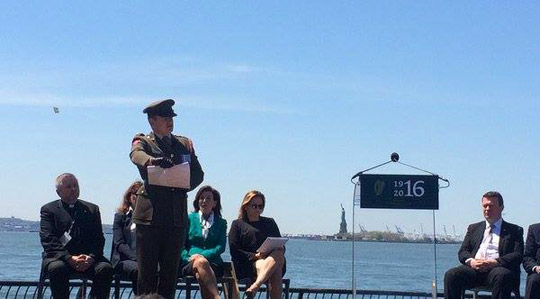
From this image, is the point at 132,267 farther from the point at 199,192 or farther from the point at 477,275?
the point at 477,275

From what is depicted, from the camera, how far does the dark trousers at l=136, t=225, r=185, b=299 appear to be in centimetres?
620

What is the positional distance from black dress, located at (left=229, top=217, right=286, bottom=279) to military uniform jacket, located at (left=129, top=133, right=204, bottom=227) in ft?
7.50

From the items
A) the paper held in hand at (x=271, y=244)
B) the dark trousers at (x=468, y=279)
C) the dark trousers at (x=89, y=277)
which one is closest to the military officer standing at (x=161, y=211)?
the dark trousers at (x=89, y=277)

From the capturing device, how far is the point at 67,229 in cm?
809

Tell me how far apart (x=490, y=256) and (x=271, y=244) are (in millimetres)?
2007

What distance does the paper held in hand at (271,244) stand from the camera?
8.34 m

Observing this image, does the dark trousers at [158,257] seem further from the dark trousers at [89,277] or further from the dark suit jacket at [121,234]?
the dark suit jacket at [121,234]

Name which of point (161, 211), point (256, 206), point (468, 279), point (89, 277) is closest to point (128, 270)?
point (89, 277)

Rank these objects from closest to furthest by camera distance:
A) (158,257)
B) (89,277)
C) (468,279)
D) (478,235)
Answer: (158,257) → (89,277) → (468,279) → (478,235)

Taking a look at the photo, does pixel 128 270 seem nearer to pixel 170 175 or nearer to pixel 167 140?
pixel 167 140

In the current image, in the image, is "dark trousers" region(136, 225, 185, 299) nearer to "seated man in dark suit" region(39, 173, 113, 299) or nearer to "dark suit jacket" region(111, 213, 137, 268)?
"seated man in dark suit" region(39, 173, 113, 299)

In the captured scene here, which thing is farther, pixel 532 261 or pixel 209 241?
pixel 532 261

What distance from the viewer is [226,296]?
830 centimetres

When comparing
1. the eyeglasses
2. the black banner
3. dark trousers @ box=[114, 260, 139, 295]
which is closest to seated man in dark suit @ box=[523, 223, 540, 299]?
the black banner
